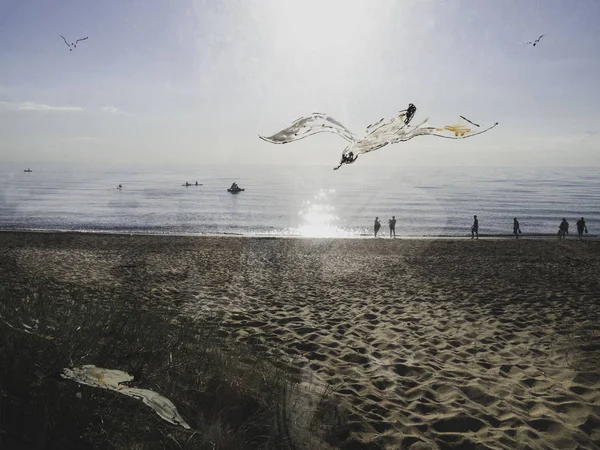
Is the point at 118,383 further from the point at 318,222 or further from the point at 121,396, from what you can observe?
the point at 318,222

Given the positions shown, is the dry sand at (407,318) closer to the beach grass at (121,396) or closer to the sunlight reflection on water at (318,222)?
the beach grass at (121,396)

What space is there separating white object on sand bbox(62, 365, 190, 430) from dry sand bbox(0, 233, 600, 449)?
6.39ft

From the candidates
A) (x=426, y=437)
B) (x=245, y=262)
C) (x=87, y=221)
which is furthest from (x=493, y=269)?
(x=87, y=221)

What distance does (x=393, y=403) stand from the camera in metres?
5.42

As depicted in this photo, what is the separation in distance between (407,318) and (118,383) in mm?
7006

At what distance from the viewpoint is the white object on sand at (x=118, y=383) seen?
12.5 feet

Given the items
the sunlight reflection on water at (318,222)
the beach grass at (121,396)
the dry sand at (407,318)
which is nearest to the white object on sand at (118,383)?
the beach grass at (121,396)

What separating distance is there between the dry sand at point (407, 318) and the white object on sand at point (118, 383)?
6.39 feet

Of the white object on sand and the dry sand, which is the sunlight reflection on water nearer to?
the dry sand

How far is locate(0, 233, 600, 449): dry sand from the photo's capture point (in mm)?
5039

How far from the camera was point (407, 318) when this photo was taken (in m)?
9.55

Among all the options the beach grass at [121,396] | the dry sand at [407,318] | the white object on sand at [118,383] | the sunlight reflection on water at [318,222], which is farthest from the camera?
the sunlight reflection on water at [318,222]

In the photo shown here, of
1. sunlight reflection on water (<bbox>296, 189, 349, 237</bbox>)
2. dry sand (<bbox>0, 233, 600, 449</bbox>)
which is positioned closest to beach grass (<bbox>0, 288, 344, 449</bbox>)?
dry sand (<bbox>0, 233, 600, 449</bbox>)

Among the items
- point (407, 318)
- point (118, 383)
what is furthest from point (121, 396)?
point (407, 318)
